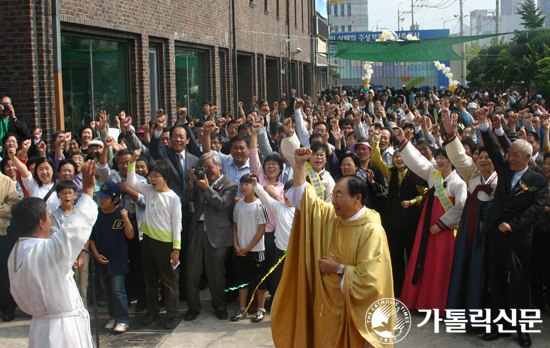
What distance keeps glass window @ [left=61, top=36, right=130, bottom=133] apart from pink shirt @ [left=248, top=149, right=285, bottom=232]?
4733mm

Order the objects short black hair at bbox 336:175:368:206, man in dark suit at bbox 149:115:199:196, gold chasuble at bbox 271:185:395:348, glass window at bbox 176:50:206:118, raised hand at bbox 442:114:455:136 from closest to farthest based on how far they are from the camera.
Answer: gold chasuble at bbox 271:185:395:348 < short black hair at bbox 336:175:368:206 < raised hand at bbox 442:114:455:136 < man in dark suit at bbox 149:115:199:196 < glass window at bbox 176:50:206:118

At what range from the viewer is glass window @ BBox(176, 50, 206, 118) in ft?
48.2

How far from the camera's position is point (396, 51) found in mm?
19141

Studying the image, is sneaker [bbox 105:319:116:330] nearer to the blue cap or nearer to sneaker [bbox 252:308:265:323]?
the blue cap

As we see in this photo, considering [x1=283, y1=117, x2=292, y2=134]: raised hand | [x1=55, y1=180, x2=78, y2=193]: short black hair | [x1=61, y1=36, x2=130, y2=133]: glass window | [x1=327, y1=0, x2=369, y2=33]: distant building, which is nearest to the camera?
[x1=55, y1=180, x2=78, y2=193]: short black hair

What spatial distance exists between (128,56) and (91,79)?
1.40 meters

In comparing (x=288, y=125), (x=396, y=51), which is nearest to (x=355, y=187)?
(x=288, y=125)

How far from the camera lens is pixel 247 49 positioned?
63.9 feet

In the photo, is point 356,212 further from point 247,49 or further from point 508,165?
point 247,49

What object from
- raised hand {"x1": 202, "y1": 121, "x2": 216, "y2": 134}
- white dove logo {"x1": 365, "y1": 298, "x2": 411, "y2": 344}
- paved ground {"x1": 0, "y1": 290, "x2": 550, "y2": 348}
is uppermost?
raised hand {"x1": 202, "y1": 121, "x2": 216, "y2": 134}

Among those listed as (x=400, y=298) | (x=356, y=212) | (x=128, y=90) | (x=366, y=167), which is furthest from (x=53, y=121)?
(x=356, y=212)

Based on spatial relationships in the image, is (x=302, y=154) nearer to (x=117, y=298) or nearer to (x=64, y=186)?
(x=64, y=186)

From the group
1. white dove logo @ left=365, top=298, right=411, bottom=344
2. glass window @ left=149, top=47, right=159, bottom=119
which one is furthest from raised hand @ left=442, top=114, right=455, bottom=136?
glass window @ left=149, top=47, right=159, bottom=119

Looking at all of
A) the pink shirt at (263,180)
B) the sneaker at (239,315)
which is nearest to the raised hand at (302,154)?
the pink shirt at (263,180)
